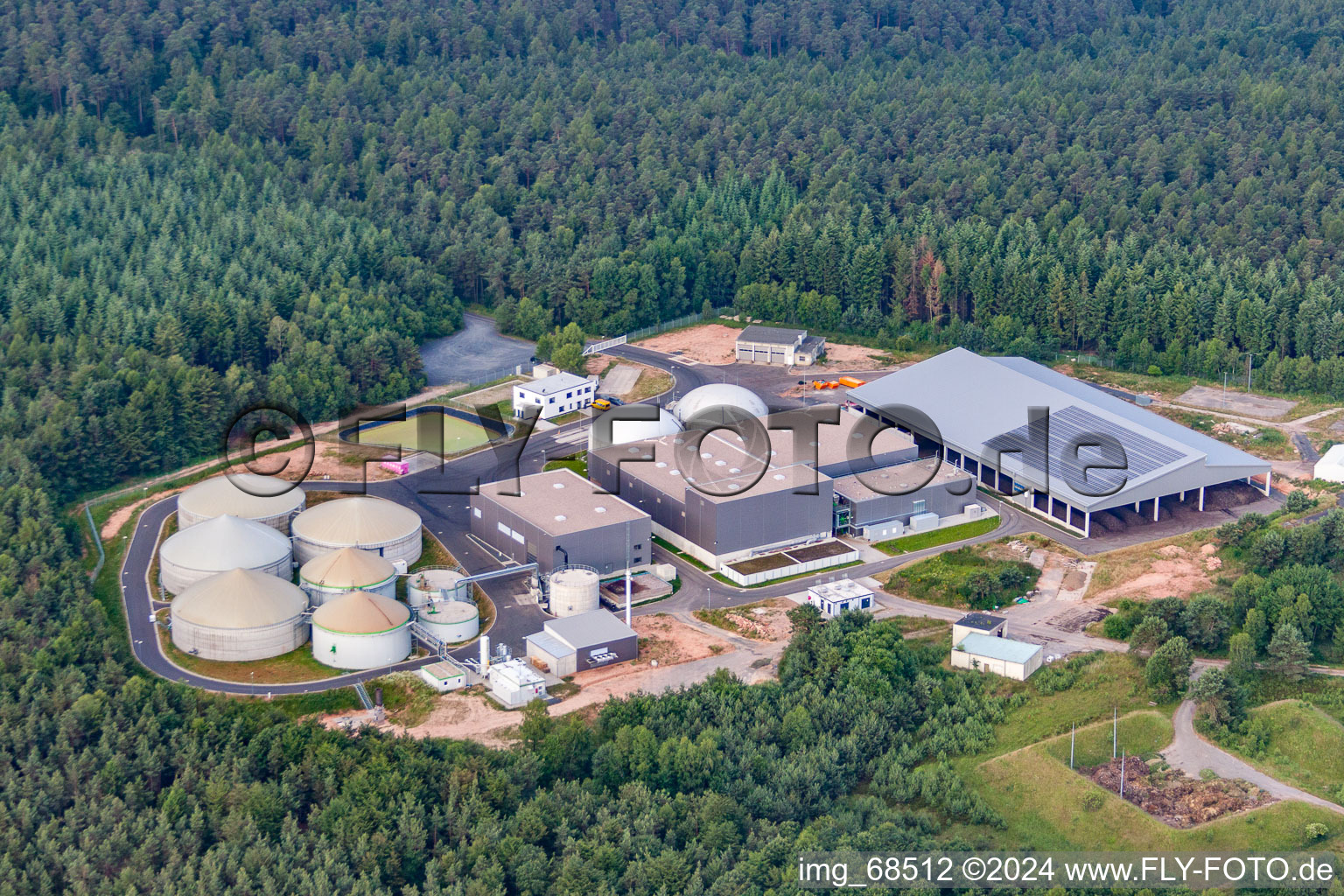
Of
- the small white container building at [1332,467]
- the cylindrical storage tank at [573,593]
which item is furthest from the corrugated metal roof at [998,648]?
the small white container building at [1332,467]

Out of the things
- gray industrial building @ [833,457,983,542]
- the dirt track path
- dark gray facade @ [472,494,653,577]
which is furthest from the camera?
gray industrial building @ [833,457,983,542]

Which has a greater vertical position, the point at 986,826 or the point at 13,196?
the point at 13,196

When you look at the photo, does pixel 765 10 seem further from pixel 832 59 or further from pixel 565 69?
pixel 565 69

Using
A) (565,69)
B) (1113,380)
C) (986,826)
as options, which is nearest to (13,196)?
(565,69)

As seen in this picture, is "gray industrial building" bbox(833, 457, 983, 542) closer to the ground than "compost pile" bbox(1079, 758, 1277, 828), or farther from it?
farther from it

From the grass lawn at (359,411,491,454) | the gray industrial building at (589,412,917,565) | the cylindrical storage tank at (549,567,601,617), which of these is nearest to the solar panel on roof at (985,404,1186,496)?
the gray industrial building at (589,412,917,565)

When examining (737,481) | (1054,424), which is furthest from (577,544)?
(1054,424)

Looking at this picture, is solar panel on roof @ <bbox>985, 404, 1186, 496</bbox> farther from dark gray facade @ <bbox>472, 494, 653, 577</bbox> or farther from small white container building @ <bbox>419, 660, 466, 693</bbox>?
small white container building @ <bbox>419, 660, 466, 693</bbox>

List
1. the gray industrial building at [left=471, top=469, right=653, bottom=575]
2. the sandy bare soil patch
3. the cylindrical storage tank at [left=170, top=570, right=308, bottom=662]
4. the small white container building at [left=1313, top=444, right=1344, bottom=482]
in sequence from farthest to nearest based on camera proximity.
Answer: the sandy bare soil patch → the small white container building at [left=1313, top=444, right=1344, bottom=482] → the gray industrial building at [left=471, top=469, right=653, bottom=575] → the cylindrical storage tank at [left=170, top=570, right=308, bottom=662]
